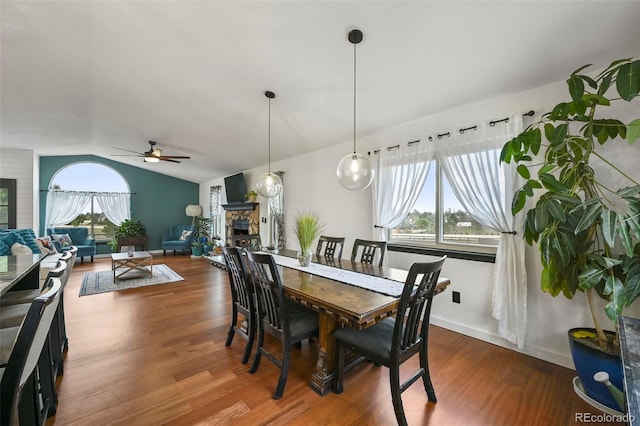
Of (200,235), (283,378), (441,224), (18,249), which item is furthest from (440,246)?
(200,235)

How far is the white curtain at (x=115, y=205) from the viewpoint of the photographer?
766 cm

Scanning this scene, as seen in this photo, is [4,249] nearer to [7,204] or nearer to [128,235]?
[7,204]

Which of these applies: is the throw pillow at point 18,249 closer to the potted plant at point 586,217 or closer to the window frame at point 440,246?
the window frame at point 440,246

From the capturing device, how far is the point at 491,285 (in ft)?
8.71

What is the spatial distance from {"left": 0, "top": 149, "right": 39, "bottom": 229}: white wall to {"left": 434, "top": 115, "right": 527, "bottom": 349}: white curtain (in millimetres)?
8584

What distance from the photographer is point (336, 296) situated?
1712 millimetres

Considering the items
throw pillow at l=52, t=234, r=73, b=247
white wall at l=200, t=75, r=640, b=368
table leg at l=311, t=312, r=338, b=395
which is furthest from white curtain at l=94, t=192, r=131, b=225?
table leg at l=311, t=312, r=338, b=395

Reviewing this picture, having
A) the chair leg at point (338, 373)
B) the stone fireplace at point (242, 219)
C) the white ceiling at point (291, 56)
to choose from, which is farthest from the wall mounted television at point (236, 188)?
the chair leg at point (338, 373)

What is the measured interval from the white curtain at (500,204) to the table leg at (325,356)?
168 centimetres

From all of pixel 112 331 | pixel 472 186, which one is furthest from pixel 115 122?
pixel 472 186

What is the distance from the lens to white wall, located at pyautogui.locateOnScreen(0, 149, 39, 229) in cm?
574

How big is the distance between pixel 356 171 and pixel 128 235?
25.2 feet

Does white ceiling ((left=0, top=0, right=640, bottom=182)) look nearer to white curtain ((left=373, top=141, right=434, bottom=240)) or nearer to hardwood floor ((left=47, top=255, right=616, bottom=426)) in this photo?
white curtain ((left=373, top=141, right=434, bottom=240))

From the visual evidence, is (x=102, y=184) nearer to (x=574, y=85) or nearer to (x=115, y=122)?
(x=115, y=122)
